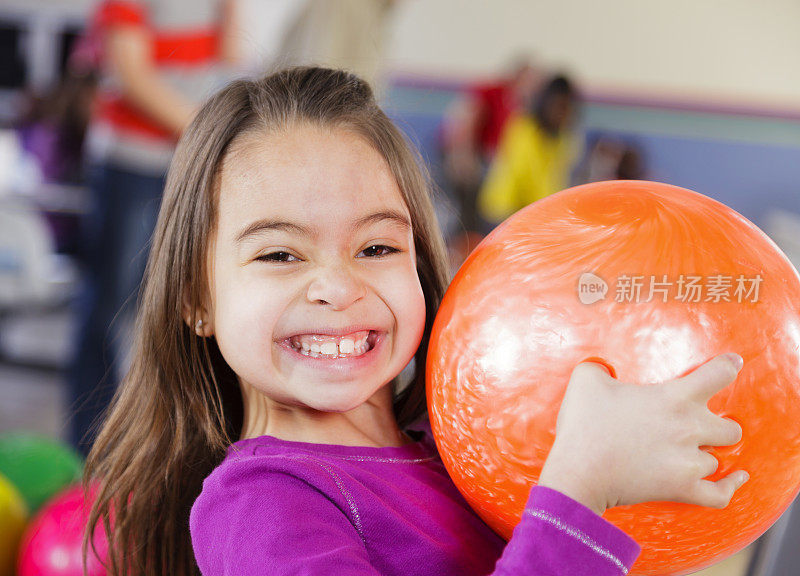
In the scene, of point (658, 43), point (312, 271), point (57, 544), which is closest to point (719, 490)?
point (312, 271)

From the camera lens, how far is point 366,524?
86 centimetres

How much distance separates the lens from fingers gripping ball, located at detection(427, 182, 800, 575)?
72 cm

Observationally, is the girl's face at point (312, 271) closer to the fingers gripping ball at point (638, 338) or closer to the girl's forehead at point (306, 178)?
the girl's forehead at point (306, 178)

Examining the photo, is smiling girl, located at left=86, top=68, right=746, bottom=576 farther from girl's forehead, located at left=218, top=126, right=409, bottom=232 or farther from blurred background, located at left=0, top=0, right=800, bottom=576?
blurred background, located at left=0, top=0, right=800, bottom=576

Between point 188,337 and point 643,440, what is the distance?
24.1 inches

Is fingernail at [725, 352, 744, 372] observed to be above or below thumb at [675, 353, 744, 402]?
above

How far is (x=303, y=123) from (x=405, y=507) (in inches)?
18.0

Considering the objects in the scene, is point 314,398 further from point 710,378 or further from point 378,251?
point 710,378

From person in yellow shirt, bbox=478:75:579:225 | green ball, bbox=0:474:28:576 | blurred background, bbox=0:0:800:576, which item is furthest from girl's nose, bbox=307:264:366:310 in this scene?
person in yellow shirt, bbox=478:75:579:225

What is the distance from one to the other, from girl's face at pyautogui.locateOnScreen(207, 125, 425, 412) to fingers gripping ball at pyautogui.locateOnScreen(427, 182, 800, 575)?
116 millimetres

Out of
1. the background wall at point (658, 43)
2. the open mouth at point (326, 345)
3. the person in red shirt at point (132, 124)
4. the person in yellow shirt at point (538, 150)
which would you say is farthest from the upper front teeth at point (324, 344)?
the background wall at point (658, 43)

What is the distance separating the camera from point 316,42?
2049 mm

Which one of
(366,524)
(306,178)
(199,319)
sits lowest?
(366,524)

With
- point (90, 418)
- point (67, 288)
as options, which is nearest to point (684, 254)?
point (90, 418)
